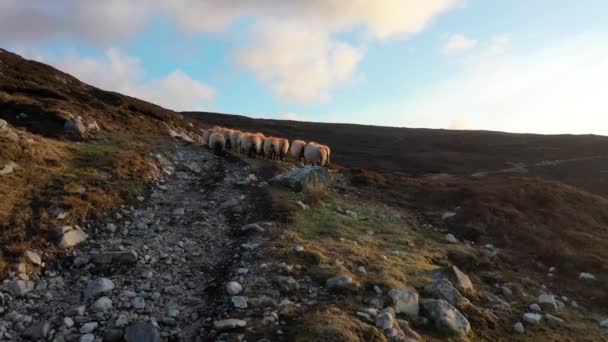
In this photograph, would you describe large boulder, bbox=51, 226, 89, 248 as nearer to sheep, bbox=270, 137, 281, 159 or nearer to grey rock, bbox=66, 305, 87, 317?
grey rock, bbox=66, 305, 87, 317

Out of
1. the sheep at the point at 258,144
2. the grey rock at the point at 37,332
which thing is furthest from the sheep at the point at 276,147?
the grey rock at the point at 37,332

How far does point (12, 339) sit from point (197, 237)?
5.01 meters

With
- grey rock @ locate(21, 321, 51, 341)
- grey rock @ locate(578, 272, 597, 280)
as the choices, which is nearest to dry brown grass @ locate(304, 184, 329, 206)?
grey rock @ locate(578, 272, 597, 280)

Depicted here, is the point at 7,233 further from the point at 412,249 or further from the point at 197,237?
the point at 412,249

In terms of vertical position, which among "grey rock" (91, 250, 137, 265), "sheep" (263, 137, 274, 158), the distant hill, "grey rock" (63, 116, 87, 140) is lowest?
the distant hill

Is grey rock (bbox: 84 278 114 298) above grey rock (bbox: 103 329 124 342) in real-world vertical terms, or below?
above

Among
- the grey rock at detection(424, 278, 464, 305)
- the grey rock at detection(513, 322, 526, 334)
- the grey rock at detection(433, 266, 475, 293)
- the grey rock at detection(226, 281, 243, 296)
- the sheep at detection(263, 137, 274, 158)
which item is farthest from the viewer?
the sheep at detection(263, 137, 274, 158)

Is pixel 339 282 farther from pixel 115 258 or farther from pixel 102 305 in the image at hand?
pixel 115 258

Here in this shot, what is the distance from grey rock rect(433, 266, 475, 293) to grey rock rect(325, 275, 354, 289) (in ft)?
8.40

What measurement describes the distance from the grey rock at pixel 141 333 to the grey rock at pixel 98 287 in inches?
56.6

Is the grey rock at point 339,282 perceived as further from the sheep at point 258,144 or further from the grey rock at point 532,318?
the sheep at point 258,144

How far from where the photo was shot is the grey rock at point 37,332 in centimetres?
693

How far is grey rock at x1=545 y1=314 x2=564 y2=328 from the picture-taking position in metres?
9.85

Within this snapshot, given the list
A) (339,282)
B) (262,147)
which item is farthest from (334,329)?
(262,147)
